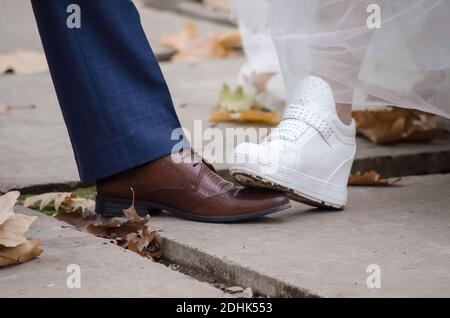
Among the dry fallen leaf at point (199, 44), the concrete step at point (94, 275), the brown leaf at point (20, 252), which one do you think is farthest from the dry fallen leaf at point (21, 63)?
the brown leaf at point (20, 252)

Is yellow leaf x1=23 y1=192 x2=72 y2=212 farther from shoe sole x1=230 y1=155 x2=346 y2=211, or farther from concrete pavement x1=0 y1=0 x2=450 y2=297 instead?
shoe sole x1=230 y1=155 x2=346 y2=211

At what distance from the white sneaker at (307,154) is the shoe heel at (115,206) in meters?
0.21

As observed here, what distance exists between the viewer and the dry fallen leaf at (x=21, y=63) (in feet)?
11.7

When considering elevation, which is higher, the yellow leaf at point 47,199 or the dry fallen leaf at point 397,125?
the dry fallen leaf at point 397,125

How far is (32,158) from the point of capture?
2510mm

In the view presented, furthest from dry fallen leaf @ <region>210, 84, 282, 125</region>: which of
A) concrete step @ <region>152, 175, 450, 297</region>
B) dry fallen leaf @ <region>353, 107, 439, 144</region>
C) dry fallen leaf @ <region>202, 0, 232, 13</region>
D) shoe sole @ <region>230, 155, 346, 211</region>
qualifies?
dry fallen leaf @ <region>202, 0, 232, 13</region>

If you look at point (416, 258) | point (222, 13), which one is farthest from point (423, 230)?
point (222, 13)

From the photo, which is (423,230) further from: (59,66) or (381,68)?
(59,66)

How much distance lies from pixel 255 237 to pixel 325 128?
324 mm

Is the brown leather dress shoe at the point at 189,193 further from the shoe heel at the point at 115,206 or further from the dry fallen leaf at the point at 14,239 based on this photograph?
the dry fallen leaf at the point at 14,239

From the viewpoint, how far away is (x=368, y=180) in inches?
92.0

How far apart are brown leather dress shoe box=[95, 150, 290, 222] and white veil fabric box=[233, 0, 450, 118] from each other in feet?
1.05

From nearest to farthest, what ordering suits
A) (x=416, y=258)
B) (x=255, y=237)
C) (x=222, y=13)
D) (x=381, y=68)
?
(x=416, y=258) < (x=255, y=237) < (x=381, y=68) < (x=222, y=13)
